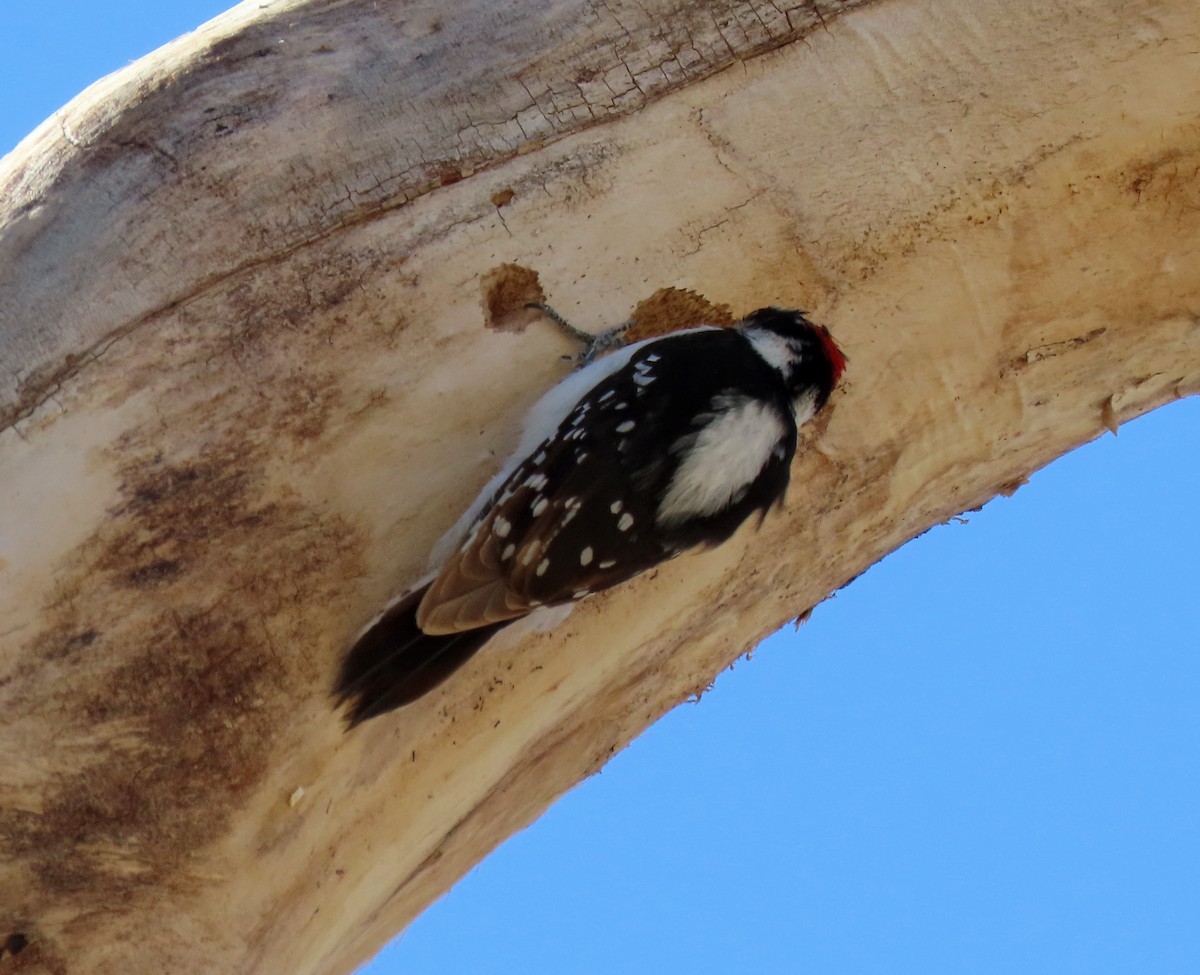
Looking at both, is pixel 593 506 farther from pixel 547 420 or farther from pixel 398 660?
pixel 398 660

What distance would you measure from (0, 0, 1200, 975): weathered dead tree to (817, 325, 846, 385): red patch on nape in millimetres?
152

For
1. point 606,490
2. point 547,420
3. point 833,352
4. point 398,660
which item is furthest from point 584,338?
point 398,660

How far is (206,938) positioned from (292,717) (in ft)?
1.76

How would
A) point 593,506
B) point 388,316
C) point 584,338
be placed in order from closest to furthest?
point 593,506, point 388,316, point 584,338

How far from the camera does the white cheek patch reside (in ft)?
8.71

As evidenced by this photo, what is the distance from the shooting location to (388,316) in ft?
9.04

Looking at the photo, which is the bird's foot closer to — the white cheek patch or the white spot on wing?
the white spot on wing

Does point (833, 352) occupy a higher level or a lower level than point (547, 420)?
lower

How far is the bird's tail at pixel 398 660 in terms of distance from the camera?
2637 millimetres

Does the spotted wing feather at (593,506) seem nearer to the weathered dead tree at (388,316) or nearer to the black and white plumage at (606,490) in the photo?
the black and white plumage at (606,490)

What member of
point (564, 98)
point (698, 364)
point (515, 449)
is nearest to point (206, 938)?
point (515, 449)

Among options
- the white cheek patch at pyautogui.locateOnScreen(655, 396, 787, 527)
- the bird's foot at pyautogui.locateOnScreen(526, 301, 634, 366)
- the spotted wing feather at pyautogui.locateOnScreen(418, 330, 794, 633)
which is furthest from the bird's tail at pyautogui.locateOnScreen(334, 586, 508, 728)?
the bird's foot at pyautogui.locateOnScreen(526, 301, 634, 366)

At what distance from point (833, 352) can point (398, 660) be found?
113 cm

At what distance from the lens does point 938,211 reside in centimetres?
304
